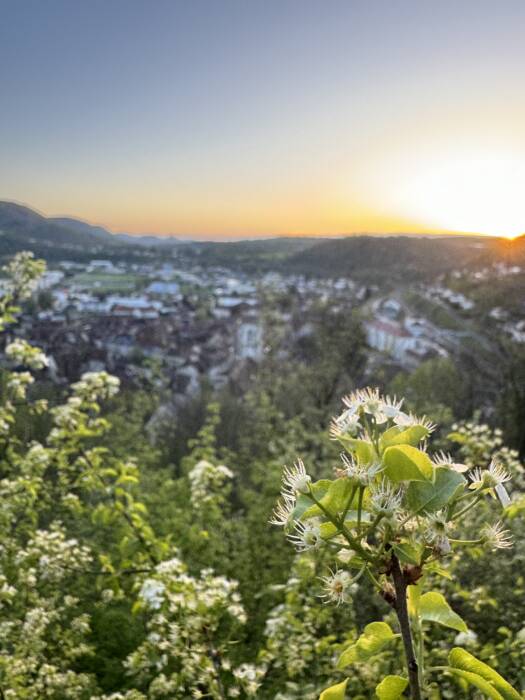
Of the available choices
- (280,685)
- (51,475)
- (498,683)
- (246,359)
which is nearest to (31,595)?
(280,685)

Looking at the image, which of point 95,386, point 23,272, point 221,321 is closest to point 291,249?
point 221,321

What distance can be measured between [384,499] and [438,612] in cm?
31

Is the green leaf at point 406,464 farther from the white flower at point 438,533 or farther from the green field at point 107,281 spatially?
the green field at point 107,281

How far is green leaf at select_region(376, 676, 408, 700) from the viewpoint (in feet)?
2.96

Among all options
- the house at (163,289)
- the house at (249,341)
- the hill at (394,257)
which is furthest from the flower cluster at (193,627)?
the house at (163,289)

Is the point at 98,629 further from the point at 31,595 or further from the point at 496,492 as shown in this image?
the point at 496,492

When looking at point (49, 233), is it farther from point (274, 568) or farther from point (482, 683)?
point (482, 683)

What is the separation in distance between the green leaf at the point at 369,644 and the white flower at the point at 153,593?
1.54 m

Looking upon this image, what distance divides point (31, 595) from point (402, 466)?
334 cm

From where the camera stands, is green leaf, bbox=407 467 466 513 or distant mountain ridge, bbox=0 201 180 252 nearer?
green leaf, bbox=407 467 466 513

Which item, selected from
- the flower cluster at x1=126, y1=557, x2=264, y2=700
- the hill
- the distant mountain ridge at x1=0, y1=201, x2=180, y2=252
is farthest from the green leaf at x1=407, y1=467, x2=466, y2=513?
the hill

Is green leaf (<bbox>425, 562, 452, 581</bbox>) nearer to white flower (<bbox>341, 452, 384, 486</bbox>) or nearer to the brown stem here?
the brown stem

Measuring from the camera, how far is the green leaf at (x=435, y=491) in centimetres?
82

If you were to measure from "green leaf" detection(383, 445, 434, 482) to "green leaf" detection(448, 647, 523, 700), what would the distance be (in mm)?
321
